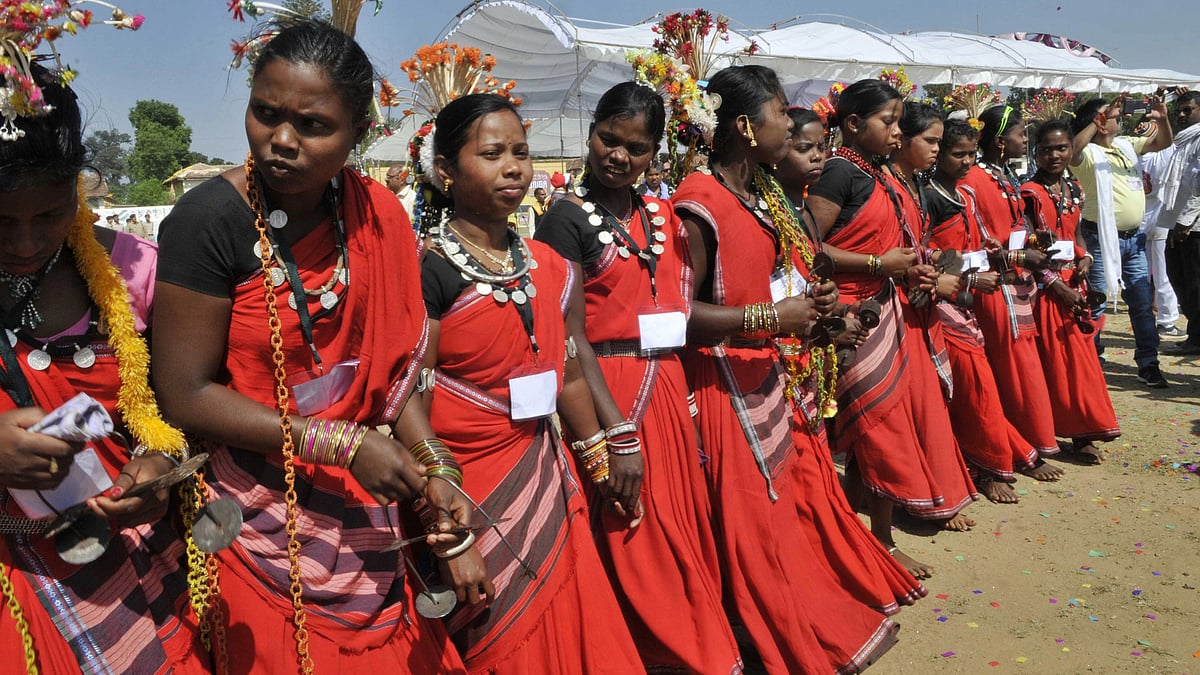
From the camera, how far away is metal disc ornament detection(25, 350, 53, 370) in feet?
5.51

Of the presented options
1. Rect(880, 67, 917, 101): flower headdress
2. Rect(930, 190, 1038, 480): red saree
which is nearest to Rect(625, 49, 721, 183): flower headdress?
Rect(880, 67, 917, 101): flower headdress

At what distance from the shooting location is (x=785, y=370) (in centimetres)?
361

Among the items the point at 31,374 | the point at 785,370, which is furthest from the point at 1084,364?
the point at 31,374

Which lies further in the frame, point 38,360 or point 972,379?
point 972,379

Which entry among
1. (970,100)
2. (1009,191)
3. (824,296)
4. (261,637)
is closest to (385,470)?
(261,637)

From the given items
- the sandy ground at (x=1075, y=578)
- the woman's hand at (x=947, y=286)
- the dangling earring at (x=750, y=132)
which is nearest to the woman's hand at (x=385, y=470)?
the dangling earring at (x=750, y=132)

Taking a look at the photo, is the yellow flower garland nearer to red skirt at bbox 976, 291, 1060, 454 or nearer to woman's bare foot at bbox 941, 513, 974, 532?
woman's bare foot at bbox 941, 513, 974, 532

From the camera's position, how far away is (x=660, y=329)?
3.09 metres

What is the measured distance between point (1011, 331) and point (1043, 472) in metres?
0.91

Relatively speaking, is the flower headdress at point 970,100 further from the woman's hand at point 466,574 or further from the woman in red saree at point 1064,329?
the woman's hand at point 466,574

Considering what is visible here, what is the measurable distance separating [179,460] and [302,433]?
0.83 ft

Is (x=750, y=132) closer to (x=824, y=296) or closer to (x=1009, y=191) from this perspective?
(x=824, y=296)

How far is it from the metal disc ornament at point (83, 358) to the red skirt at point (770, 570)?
2.14 m

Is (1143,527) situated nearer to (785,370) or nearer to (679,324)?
(785,370)
